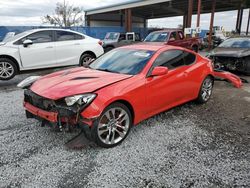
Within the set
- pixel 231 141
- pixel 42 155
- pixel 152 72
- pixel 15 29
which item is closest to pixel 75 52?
pixel 152 72

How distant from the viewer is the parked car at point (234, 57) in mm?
8492

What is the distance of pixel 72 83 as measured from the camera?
11.9 ft

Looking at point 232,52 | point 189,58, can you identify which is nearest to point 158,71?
point 189,58

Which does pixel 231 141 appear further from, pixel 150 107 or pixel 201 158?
pixel 150 107

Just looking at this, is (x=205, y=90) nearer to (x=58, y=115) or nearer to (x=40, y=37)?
(x=58, y=115)

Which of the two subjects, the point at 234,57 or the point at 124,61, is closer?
the point at 124,61

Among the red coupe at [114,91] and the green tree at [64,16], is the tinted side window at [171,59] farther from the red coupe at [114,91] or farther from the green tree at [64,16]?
the green tree at [64,16]

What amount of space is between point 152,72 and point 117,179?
6.10 feet

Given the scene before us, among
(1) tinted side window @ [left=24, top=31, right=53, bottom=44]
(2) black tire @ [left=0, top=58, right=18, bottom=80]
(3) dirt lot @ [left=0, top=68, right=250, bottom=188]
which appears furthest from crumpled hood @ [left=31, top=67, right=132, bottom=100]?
(1) tinted side window @ [left=24, top=31, right=53, bottom=44]

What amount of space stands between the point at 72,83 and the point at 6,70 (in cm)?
472

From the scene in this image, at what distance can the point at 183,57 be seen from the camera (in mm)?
5012

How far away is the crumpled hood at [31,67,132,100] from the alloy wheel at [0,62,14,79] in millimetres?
3857

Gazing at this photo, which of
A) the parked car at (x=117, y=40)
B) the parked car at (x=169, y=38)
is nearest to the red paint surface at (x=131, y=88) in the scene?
the parked car at (x=169, y=38)

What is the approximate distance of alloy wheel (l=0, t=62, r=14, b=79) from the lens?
7279mm
